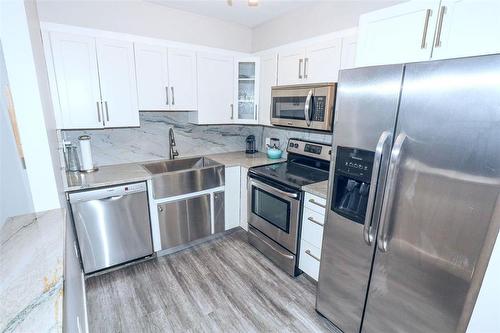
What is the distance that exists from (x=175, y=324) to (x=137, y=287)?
1.89 ft

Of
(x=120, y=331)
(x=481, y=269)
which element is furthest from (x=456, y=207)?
(x=120, y=331)

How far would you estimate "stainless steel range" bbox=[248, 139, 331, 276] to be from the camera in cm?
218

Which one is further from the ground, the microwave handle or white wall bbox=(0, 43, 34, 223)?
the microwave handle

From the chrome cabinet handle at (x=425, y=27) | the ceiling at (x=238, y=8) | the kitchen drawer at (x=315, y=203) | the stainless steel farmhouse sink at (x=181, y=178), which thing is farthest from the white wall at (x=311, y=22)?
the stainless steel farmhouse sink at (x=181, y=178)

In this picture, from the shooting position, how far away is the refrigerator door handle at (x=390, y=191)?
1.18 meters

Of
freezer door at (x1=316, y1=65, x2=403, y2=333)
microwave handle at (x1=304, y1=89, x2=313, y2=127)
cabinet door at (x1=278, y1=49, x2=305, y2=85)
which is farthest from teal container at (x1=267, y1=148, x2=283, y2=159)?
freezer door at (x1=316, y1=65, x2=403, y2=333)

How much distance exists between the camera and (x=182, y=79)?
8.66 ft

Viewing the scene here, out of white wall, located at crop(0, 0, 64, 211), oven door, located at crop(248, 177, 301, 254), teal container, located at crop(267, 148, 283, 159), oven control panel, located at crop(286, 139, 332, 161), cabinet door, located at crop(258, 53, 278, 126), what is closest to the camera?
white wall, located at crop(0, 0, 64, 211)

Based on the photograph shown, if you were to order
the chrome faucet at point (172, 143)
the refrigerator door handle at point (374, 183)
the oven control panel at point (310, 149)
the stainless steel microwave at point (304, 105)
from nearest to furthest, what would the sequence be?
the refrigerator door handle at point (374, 183) → the stainless steel microwave at point (304, 105) → the oven control panel at point (310, 149) → the chrome faucet at point (172, 143)

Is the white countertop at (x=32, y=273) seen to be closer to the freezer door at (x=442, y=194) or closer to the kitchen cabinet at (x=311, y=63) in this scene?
the freezer door at (x=442, y=194)

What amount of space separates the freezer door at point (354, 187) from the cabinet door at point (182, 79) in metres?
1.78

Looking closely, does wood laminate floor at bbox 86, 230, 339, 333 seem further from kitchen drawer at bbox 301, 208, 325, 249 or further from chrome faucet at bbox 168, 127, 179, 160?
chrome faucet at bbox 168, 127, 179, 160

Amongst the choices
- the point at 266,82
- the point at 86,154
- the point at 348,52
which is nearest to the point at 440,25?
the point at 348,52

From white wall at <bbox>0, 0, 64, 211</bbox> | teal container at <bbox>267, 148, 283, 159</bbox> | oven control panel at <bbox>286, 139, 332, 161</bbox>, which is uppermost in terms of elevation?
white wall at <bbox>0, 0, 64, 211</bbox>
